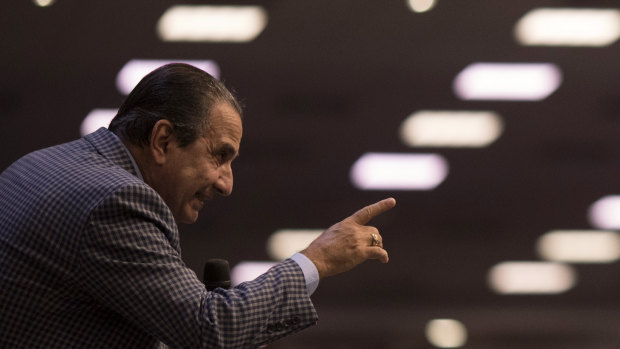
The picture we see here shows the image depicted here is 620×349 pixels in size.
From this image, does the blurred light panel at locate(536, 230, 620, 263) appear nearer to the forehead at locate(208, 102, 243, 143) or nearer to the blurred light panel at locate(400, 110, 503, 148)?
the blurred light panel at locate(400, 110, 503, 148)

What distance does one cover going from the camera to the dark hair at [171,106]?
109cm

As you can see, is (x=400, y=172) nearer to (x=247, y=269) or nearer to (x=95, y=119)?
(x=247, y=269)

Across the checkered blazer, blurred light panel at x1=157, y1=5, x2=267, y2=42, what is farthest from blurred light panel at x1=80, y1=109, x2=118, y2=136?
the checkered blazer

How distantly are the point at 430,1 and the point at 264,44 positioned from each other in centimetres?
54

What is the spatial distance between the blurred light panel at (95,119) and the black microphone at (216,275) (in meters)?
1.10

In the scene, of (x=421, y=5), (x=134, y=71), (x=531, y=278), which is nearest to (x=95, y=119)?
(x=134, y=71)

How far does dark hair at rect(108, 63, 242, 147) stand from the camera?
1.09 metres

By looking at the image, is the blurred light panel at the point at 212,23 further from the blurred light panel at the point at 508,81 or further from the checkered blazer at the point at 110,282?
the checkered blazer at the point at 110,282

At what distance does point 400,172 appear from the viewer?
7.19 feet

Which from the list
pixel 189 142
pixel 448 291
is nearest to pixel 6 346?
pixel 189 142

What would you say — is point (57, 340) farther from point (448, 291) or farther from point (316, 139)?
point (448, 291)

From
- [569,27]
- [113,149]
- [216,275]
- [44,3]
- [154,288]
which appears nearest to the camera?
[154,288]

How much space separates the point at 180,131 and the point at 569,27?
62.6 inches

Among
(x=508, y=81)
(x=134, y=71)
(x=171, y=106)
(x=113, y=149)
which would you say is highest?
(x=508, y=81)
